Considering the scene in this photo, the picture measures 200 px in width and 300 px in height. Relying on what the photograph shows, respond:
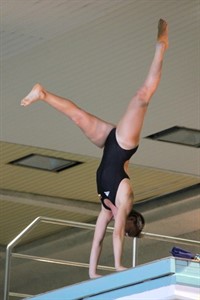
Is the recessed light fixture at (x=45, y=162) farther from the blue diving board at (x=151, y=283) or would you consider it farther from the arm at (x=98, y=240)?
the blue diving board at (x=151, y=283)

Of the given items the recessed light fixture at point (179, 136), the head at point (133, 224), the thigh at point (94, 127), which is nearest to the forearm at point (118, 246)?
the head at point (133, 224)

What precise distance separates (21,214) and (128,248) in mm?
1453

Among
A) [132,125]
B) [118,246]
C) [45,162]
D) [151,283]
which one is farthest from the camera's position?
[45,162]

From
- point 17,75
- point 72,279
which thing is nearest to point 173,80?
point 17,75

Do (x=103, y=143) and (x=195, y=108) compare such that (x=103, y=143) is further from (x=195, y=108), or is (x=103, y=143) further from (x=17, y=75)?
(x=195, y=108)

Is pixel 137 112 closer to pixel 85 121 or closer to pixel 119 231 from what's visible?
pixel 85 121

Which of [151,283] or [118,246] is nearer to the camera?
[151,283]

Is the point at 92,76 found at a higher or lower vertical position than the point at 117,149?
higher

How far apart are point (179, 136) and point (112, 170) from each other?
4790 mm

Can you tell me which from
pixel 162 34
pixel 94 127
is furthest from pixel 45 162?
pixel 162 34

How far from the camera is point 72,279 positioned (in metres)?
13.9

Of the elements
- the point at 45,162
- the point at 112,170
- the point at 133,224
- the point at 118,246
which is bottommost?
the point at 118,246

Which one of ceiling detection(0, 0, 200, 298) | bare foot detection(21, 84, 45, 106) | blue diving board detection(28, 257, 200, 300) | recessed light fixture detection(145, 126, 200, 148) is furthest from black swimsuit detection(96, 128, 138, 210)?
recessed light fixture detection(145, 126, 200, 148)

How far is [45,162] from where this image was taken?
11.2 m
